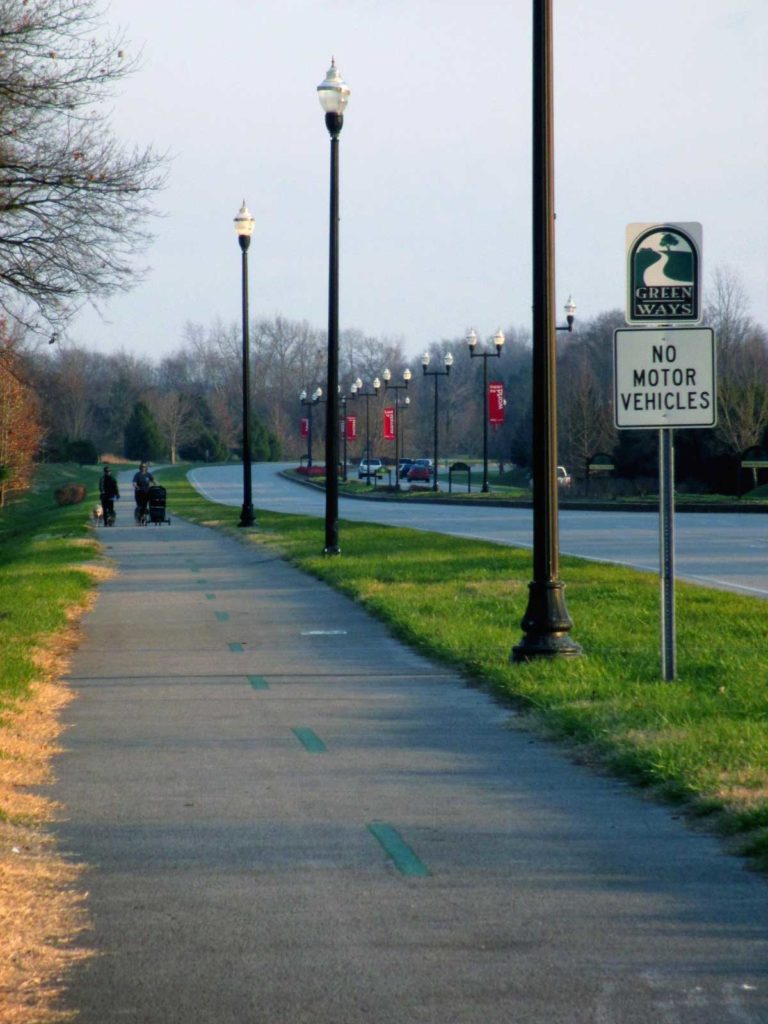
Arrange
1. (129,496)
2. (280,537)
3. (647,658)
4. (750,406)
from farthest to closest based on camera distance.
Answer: (129,496) < (750,406) < (280,537) < (647,658)

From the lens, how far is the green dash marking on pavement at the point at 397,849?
250 inches

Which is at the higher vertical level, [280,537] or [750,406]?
[750,406]

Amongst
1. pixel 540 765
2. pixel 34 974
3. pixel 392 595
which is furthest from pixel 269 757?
pixel 392 595

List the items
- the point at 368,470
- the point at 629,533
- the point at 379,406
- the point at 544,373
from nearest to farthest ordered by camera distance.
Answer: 1. the point at 544,373
2. the point at 629,533
3. the point at 368,470
4. the point at 379,406

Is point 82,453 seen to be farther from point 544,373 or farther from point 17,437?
point 544,373

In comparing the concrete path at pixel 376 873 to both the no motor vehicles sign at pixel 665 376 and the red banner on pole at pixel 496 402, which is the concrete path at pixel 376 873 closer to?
the no motor vehicles sign at pixel 665 376

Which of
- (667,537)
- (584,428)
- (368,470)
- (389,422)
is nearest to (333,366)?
(667,537)

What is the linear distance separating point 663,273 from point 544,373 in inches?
68.1

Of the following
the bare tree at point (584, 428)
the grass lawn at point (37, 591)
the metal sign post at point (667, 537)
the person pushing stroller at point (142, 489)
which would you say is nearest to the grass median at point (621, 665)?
the metal sign post at point (667, 537)

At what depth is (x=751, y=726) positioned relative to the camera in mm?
8852

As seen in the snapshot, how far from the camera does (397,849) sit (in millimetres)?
6676

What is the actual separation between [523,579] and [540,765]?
37.1 feet

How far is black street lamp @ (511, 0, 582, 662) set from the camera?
11992 mm

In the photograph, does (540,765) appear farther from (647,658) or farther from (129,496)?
(129,496)
